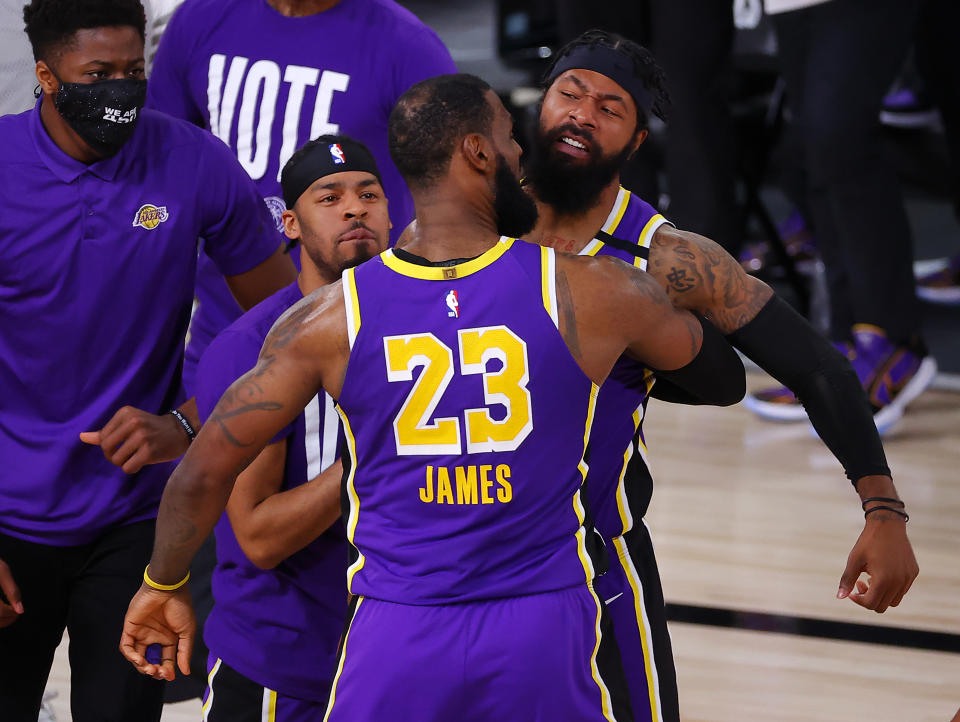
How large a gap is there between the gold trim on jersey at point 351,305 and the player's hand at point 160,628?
0.64m

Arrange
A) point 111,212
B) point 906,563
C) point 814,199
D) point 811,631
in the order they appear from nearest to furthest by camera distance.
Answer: point 906,563
point 111,212
point 811,631
point 814,199

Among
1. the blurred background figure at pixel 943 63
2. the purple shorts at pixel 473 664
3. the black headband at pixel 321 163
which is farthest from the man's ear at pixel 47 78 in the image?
the blurred background figure at pixel 943 63

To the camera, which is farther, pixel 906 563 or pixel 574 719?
pixel 906 563

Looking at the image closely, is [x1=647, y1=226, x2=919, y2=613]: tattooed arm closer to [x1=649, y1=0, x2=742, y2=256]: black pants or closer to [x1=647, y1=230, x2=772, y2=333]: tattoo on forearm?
[x1=647, y1=230, x2=772, y2=333]: tattoo on forearm

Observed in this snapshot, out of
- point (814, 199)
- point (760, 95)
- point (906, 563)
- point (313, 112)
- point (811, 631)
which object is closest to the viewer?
point (906, 563)

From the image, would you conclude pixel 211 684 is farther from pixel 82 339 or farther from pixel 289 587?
pixel 82 339

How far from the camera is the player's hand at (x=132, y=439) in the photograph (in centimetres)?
283

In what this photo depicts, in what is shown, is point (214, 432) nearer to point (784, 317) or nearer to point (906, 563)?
point (784, 317)

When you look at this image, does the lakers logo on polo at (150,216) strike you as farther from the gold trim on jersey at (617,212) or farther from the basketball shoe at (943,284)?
the basketball shoe at (943,284)

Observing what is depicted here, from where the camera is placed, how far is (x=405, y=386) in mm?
2256

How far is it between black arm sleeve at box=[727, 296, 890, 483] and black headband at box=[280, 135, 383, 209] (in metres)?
0.87

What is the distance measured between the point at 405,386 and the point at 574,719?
23.4 inches

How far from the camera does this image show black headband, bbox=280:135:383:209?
3020mm

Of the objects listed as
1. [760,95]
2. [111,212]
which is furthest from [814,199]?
[111,212]
